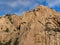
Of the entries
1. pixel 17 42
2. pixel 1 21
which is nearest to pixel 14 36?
pixel 17 42

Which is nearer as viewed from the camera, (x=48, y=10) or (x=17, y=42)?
(x=17, y=42)

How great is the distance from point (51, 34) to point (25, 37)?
5.95 metres

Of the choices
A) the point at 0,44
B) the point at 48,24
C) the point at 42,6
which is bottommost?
the point at 0,44

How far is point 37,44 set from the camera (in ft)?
198

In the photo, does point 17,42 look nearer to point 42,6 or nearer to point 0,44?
point 0,44

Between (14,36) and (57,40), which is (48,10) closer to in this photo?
(14,36)

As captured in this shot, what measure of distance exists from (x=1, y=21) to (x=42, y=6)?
23670 mm

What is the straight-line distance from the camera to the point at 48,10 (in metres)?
79.6

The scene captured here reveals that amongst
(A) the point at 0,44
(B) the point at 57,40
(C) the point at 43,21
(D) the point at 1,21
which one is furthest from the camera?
(D) the point at 1,21

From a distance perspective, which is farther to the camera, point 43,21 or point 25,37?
point 43,21

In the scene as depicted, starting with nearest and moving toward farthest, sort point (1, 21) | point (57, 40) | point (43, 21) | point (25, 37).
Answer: point (57, 40)
point (25, 37)
point (43, 21)
point (1, 21)

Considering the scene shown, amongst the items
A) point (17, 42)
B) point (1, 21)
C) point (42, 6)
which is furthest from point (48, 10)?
point (1, 21)

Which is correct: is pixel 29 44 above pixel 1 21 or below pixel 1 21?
below

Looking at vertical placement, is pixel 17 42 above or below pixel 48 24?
below
